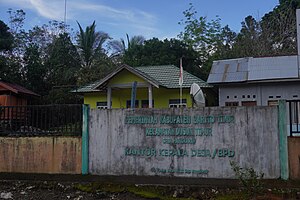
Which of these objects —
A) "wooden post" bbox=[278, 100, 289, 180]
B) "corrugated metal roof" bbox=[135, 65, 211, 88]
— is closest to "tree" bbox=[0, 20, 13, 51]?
"corrugated metal roof" bbox=[135, 65, 211, 88]

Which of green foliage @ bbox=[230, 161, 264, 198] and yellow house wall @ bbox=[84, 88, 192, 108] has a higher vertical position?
yellow house wall @ bbox=[84, 88, 192, 108]

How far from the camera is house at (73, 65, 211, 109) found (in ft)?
58.3

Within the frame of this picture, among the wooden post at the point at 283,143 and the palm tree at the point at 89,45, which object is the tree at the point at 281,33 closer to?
the palm tree at the point at 89,45

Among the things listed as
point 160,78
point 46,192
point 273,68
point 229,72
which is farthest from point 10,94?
point 273,68

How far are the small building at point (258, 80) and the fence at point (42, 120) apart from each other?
926cm

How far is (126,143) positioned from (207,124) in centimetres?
212

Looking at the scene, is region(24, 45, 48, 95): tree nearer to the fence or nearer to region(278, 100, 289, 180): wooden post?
the fence

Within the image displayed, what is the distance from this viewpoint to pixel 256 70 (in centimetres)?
1653

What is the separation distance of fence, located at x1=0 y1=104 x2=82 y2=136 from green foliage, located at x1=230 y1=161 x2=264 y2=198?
13.8 ft

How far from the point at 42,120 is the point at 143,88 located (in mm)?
10713

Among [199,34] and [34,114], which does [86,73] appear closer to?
[199,34]

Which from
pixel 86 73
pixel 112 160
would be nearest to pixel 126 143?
pixel 112 160

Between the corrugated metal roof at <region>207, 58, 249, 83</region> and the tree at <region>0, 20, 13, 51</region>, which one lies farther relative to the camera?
the tree at <region>0, 20, 13, 51</region>

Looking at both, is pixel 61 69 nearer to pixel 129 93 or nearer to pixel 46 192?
pixel 129 93
